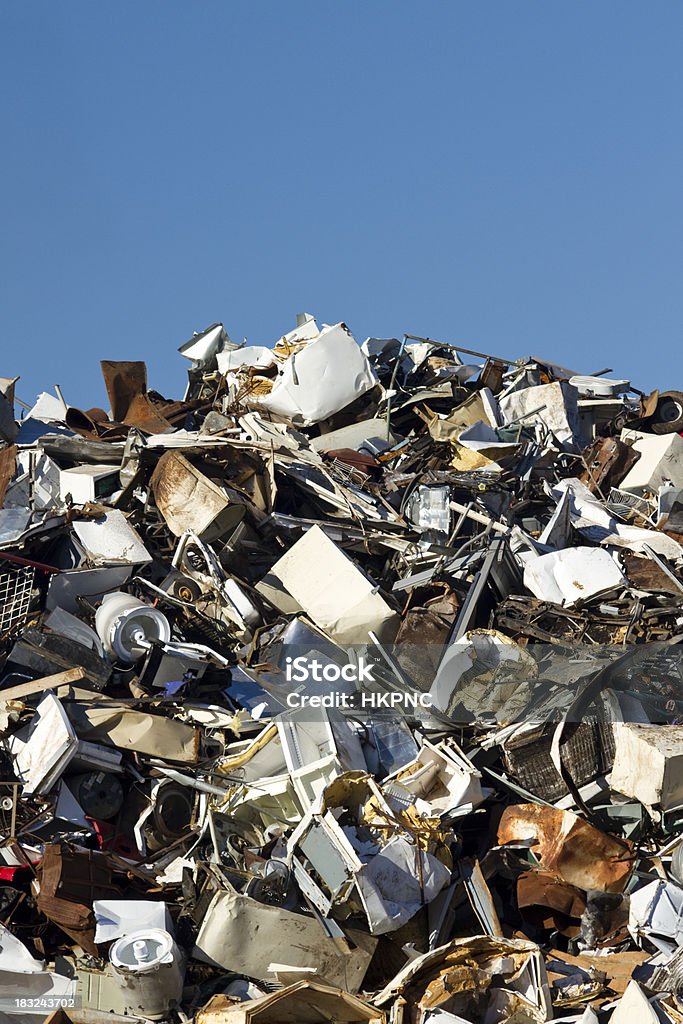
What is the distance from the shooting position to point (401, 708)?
834 centimetres

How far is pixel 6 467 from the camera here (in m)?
10.9

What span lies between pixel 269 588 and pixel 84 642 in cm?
172

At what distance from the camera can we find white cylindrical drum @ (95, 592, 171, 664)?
844 centimetres

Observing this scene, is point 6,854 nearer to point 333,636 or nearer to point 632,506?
point 333,636

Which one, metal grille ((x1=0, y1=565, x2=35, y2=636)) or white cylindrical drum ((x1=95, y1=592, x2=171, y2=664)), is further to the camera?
metal grille ((x1=0, y1=565, x2=35, y2=636))

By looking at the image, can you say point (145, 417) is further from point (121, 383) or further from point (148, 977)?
point (148, 977)

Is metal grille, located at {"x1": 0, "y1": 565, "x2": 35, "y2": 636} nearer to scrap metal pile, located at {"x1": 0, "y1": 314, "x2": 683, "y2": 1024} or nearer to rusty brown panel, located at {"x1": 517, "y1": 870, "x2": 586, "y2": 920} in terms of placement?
scrap metal pile, located at {"x1": 0, "y1": 314, "x2": 683, "y2": 1024}

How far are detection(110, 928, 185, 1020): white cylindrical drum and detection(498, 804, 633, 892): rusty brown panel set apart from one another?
2.56m

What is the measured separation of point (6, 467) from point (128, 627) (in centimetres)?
325

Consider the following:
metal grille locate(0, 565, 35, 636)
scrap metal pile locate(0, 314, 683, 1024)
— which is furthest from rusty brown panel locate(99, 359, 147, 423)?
metal grille locate(0, 565, 35, 636)

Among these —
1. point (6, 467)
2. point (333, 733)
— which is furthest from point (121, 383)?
point (333, 733)

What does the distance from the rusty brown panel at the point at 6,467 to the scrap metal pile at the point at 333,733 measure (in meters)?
0.03

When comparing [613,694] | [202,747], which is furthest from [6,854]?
[613,694]

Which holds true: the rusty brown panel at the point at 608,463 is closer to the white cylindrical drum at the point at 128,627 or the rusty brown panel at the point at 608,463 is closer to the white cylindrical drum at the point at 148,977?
the white cylindrical drum at the point at 128,627
